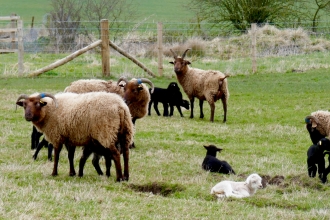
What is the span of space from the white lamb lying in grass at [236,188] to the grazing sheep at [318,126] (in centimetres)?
323

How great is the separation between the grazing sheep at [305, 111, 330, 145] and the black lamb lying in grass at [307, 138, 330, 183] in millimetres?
1566

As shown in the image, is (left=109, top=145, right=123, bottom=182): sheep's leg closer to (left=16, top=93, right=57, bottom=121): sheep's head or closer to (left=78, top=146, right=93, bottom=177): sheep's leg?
(left=78, top=146, right=93, bottom=177): sheep's leg

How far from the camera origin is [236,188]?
9.64 meters

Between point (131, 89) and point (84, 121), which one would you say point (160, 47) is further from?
point (84, 121)

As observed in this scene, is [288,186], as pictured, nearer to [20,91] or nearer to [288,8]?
[20,91]

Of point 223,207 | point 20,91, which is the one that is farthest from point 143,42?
point 223,207

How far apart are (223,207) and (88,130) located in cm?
289

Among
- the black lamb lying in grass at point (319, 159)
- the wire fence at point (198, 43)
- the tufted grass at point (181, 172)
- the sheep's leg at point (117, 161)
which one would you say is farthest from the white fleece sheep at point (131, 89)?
the wire fence at point (198, 43)

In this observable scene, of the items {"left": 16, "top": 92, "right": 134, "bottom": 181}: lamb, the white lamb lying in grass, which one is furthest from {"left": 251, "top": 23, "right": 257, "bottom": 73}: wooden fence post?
the white lamb lying in grass

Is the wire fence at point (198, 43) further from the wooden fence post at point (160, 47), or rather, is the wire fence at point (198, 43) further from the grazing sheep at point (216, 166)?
the grazing sheep at point (216, 166)

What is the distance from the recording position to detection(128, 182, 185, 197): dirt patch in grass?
32.6ft

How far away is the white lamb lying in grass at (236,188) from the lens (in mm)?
9422

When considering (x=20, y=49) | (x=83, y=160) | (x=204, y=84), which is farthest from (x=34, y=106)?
(x=20, y=49)

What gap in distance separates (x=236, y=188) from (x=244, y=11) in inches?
980
